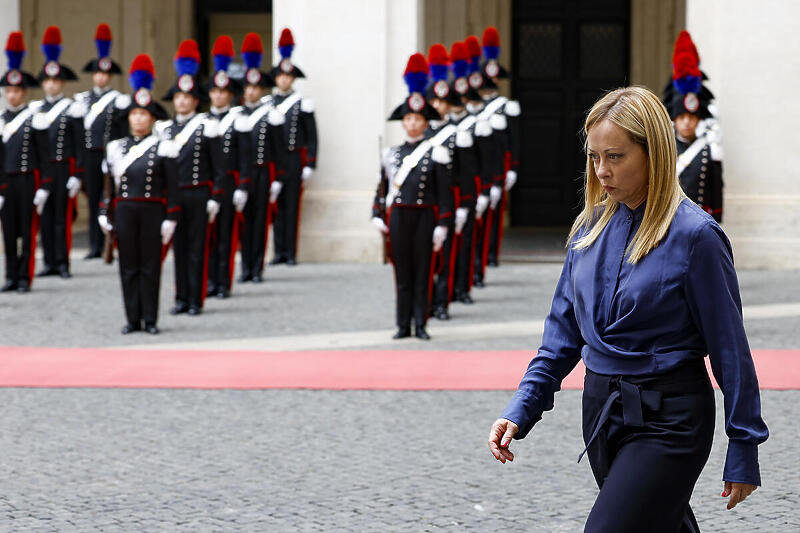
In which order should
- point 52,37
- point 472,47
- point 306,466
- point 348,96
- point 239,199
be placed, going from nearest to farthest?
point 306,466
point 239,199
point 472,47
point 52,37
point 348,96

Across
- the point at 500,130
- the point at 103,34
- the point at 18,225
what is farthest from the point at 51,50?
the point at 500,130

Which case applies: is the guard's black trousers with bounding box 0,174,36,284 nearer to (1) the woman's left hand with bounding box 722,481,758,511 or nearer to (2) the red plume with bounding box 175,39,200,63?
(2) the red plume with bounding box 175,39,200,63

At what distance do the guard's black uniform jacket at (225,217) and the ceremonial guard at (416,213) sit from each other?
286 cm

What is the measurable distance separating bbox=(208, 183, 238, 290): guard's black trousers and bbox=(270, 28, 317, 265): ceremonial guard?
7.40ft

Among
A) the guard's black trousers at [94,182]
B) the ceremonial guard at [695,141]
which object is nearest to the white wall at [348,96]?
the guard's black trousers at [94,182]

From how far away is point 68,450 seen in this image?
6.71m

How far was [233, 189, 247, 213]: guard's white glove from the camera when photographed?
42.9ft

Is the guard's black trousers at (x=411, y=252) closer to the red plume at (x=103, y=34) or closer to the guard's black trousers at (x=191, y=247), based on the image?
the guard's black trousers at (x=191, y=247)

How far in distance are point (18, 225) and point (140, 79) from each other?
9.41 feet

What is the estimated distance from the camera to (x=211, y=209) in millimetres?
11953

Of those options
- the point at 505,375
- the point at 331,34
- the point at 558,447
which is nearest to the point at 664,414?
the point at 558,447

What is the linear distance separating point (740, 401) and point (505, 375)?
Result: 18.0 feet

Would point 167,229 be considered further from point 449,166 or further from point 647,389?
point 647,389

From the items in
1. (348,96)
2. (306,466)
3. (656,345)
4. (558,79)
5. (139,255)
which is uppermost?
(558,79)
